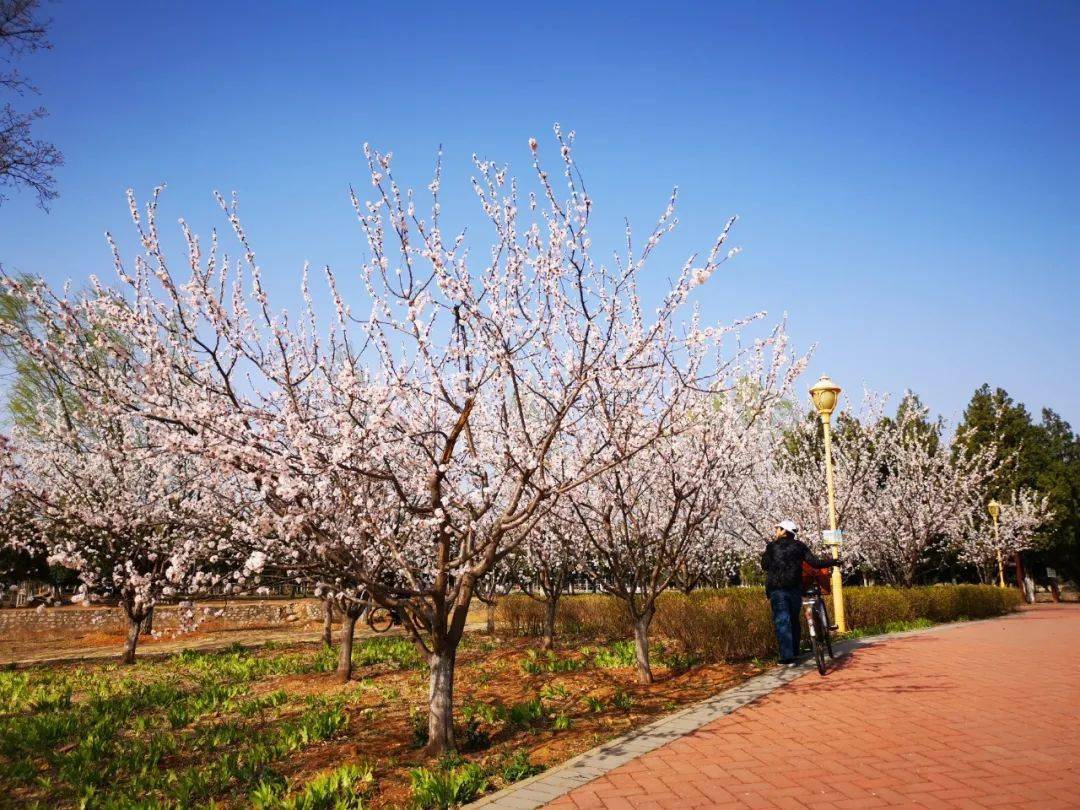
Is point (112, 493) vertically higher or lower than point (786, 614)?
higher

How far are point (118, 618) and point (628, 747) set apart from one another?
80.5ft

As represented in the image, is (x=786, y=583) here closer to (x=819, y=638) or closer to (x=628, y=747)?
(x=819, y=638)

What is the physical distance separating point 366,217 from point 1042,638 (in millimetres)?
13096

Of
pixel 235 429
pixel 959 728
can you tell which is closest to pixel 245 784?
pixel 235 429

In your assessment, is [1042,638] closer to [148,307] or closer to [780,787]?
[780,787]

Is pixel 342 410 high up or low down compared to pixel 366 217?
down

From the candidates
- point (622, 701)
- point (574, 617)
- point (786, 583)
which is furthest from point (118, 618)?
point (786, 583)

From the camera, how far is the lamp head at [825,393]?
11.7 meters

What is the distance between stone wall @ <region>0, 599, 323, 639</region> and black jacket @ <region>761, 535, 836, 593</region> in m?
17.9

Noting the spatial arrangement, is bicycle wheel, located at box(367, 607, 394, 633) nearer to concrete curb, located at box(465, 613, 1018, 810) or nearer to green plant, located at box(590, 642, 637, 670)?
concrete curb, located at box(465, 613, 1018, 810)

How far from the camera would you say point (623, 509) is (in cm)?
831

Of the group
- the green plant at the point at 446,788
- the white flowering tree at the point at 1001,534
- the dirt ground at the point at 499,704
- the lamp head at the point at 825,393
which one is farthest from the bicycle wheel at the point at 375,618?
the white flowering tree at the point at 1001,534

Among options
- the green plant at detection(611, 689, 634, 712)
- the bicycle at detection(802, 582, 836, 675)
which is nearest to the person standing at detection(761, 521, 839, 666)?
the bicycle at detection(802, 582, 836, 675)

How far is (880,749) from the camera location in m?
5.16
